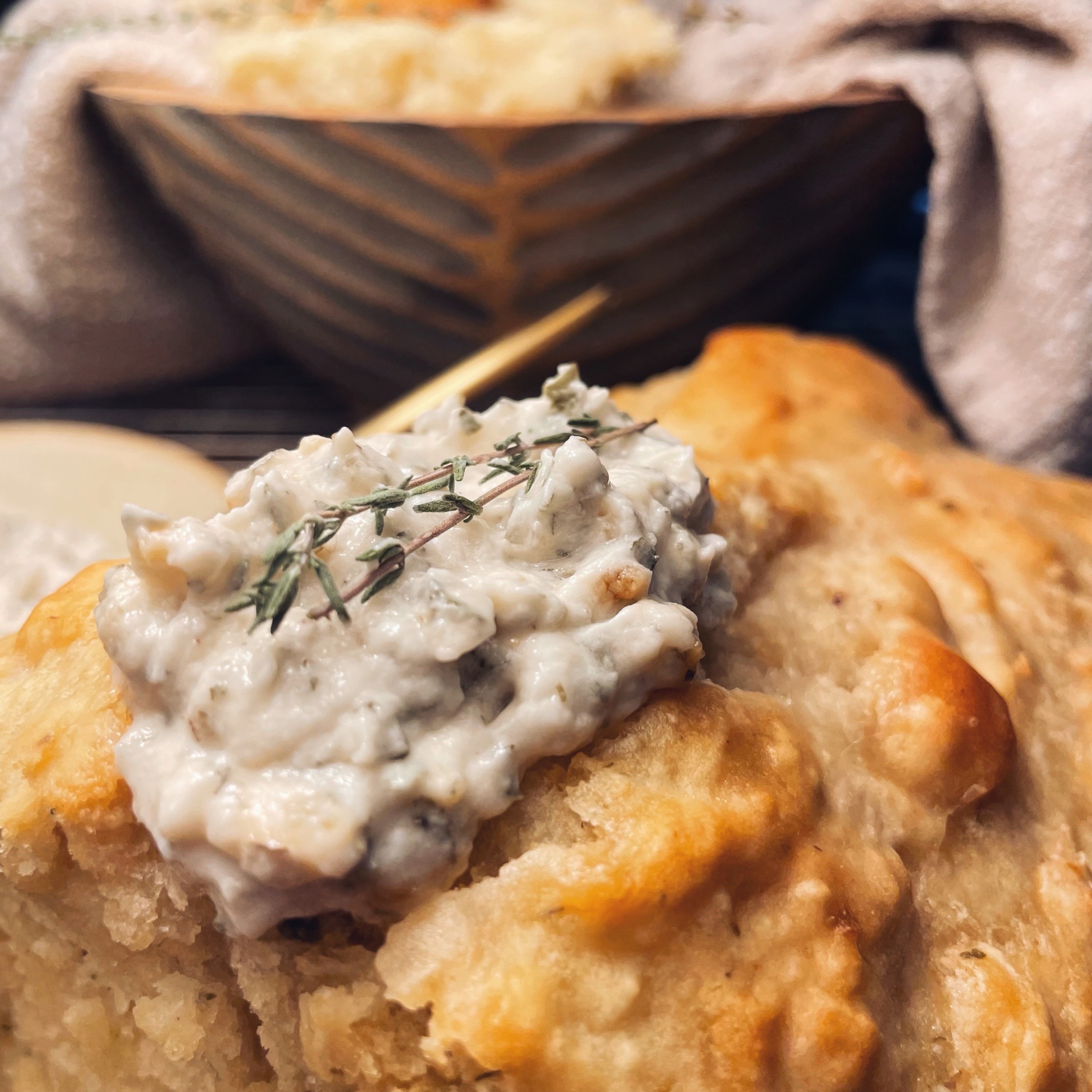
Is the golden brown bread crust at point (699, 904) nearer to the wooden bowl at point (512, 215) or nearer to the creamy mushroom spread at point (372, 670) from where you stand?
the creamy mushroom spread at point (372, 670)

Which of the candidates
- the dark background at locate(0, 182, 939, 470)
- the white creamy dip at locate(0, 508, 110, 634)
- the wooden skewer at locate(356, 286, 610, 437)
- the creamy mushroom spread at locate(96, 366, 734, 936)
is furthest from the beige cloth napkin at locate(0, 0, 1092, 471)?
the creamy mushroom spread at locate(96, 366, 734, 936)

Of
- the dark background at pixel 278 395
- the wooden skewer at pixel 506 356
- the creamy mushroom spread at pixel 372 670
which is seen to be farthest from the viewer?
the dark background at pixel 278 395

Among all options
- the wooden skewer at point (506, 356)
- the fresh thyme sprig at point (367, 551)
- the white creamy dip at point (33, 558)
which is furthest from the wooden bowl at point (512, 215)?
the fresh thyme sprig at point (367, 551)

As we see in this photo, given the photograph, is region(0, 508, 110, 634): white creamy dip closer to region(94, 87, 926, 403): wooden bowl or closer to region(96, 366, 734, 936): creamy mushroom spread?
region(94, 87, 926, 403): wooden bowl

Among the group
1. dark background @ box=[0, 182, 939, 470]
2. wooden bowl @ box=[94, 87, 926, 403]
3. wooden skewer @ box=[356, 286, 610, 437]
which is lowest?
dark background @ box=[0, 182, 939, 470]

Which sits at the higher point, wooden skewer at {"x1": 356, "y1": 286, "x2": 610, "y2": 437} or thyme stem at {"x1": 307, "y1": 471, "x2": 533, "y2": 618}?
thyme stem at {"x1": 307, "y1": 471, "x2": 533, "y2": 618}

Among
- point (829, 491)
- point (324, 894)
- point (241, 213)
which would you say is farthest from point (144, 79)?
point (324, 894)

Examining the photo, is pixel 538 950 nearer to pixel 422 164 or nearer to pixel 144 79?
pixel 422 164
